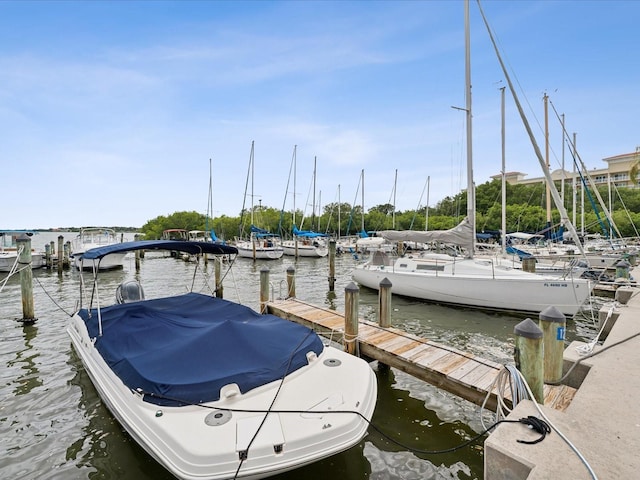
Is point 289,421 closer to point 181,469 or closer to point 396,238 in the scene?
point 181,469

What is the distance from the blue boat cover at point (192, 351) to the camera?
3.99 meters

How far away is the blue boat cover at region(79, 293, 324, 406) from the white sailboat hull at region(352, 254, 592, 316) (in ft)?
29.7

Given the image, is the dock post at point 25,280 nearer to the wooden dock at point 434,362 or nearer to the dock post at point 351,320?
the wooden dock at point 434,362

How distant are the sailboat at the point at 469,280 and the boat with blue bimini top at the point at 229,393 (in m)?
6.64

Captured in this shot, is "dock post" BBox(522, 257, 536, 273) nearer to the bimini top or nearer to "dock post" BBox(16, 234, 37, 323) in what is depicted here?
the bimini top

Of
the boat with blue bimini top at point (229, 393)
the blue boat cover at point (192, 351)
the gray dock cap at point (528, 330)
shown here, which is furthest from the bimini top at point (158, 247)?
the gray dock cap at point (528, 330)

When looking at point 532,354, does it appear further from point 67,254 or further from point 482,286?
point 67,254

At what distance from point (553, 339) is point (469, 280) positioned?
8.42 m

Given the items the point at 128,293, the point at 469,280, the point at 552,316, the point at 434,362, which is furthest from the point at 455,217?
the point at 552,316

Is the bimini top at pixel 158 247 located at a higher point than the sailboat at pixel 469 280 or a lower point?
higher

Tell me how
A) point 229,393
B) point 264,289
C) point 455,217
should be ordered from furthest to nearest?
point 455,217
point 264,289
point 229,393

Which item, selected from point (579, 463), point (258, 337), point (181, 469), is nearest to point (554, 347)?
point (579, 463)

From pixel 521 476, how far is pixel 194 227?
3587 inches

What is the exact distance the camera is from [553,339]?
15.5 feet
